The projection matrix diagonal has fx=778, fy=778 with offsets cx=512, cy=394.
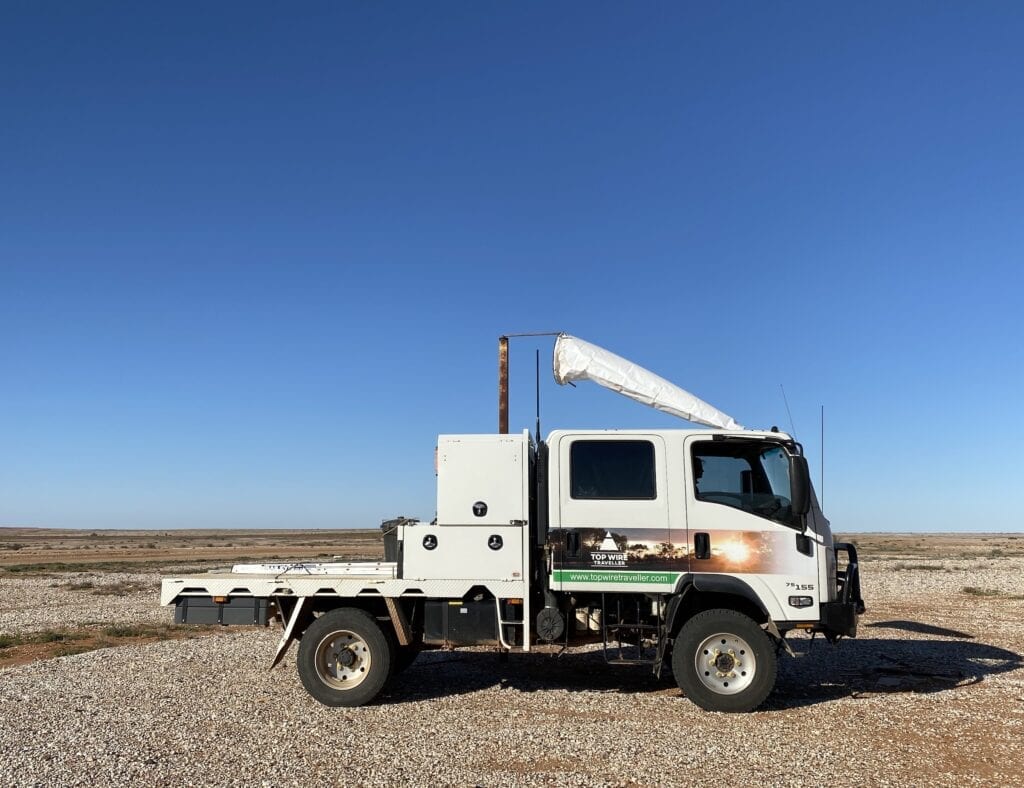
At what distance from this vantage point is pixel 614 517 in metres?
8.59

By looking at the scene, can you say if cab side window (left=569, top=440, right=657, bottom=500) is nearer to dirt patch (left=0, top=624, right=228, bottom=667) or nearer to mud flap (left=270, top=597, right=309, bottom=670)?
mud flap (left=270, top=597, right=309, bottom=670)

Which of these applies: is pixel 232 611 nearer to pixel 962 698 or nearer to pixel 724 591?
pixel 724 591

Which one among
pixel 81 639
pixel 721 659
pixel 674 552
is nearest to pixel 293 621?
pixel 674 552

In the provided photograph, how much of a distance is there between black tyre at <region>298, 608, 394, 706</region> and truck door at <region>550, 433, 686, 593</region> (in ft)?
Result: 7.15

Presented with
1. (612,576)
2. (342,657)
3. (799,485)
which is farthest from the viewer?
(342,657)

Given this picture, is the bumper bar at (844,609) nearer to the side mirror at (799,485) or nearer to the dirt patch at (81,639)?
the side mirror at (799,485)

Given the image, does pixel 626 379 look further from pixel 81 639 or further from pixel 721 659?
pixel 81 639

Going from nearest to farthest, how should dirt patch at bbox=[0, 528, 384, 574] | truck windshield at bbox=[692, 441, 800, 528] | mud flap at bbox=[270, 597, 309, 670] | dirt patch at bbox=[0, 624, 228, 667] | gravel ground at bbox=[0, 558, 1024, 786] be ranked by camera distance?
gravel ground at bbox=[0, 558, 1024, 786]
truck windshield at bbox=[692, 441, 800, 528]
mud flap at bbox=[270, 597, 309, 670]
dirt patch at bbox=[0, 624, 228, 667]
dirt patch at bbox=[0, 528, 384, 574]

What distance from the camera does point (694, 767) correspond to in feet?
21.8

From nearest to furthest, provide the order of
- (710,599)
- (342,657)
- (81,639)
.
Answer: (710,599) < (342,657) < (81,639)

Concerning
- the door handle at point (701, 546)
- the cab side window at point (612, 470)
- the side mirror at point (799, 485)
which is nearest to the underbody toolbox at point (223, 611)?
the cab side window at point (612, 470)

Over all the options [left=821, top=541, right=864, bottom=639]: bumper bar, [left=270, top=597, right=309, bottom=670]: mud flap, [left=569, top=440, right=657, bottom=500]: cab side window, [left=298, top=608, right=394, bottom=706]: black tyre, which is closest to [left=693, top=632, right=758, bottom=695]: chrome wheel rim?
[left=821, top=541, right=864, bottom=639]: bumper bar

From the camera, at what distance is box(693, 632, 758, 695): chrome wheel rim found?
8367 mm

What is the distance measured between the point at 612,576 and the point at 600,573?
0.13 metres
